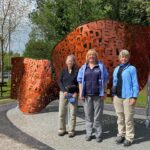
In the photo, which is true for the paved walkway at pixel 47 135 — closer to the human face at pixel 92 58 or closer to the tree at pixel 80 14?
the human face at pixel 92 58

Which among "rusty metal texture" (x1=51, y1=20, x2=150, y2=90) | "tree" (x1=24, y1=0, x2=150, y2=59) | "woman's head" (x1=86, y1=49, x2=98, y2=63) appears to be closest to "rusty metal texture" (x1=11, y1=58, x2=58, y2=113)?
"rusty metal texture" (x1=51, y1=20, x2=150, y2=90)

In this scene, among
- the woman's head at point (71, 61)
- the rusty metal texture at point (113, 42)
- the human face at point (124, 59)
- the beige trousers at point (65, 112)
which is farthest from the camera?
the rusty metal texture at point (113, 42)

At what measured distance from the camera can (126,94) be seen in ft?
29.1

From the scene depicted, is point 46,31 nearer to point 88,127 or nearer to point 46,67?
point 46,67

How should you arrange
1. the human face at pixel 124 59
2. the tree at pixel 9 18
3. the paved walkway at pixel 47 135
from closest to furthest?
the human face at pixel 124 59 → the paved walkway at pixel 47 135 → the tree at pixel 9 18

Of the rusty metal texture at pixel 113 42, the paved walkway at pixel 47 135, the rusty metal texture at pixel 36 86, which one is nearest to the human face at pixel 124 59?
the rusty metal texture at pixel 113 42

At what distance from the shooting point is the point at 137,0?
2950 cm

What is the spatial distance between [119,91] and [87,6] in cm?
2013

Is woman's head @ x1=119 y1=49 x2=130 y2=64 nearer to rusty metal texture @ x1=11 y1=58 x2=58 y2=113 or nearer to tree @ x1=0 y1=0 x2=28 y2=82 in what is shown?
rusty metal texture @ x1=11 y1=58 x2=58 y2=113

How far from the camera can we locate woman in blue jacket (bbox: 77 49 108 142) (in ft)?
30.0

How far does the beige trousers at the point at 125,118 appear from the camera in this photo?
8.86m

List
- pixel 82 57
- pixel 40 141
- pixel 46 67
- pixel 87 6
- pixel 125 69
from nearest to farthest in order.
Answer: pixel 125 69 < pixel 40 141 < pixel 82 57 < pixel 46 67 < pixel 87 6

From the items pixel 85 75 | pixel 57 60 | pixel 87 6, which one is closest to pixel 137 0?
pixel 87 6

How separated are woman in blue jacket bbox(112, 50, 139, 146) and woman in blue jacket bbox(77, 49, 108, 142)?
0.28 metres
